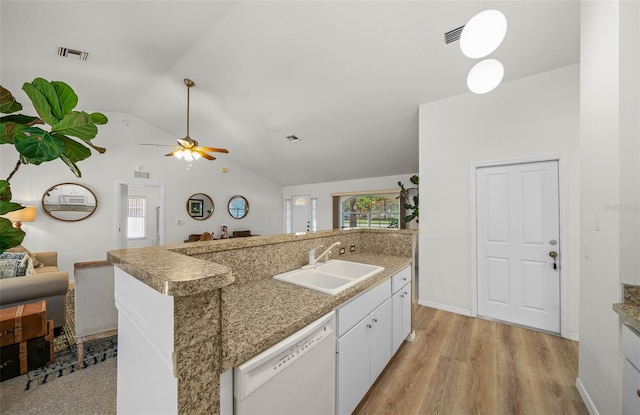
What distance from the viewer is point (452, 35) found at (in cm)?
228

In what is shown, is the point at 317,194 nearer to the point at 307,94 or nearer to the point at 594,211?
the point at 307,94

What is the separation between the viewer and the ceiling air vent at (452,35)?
222cm

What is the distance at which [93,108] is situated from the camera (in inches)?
187

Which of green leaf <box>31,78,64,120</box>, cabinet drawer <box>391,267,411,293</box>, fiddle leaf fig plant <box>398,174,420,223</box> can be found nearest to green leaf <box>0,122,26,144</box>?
green leaf <box>31,78,64,120</box>

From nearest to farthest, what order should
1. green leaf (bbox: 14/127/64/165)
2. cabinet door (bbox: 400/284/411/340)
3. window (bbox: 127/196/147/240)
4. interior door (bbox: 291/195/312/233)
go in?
green leaf (bbox: 14/127/64/165)
cabinet door (bbox: 400/284/411/340)
window (bbox: 127/196/147/240)
interior door (bbox: 291/195/312/233)

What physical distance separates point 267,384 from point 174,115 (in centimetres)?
549

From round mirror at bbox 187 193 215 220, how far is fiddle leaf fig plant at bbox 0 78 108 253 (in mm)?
5636

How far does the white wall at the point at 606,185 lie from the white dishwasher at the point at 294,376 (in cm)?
149

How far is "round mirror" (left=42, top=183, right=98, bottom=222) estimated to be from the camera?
4.44 meters

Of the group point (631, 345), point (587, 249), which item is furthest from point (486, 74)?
point (631, 345)

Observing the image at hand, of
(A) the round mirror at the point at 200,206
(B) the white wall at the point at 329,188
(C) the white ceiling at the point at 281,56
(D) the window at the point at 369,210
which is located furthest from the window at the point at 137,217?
(D) the window at the point at 369,210

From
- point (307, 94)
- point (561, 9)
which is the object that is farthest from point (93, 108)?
point (561, 9)

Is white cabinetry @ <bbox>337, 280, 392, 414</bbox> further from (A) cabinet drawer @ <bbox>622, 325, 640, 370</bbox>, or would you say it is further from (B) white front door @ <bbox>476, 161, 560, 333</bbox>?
(B) white front door @ <bbox>476, 161, 560, 333</bbox>

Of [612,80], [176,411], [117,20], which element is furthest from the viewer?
[117,20]
